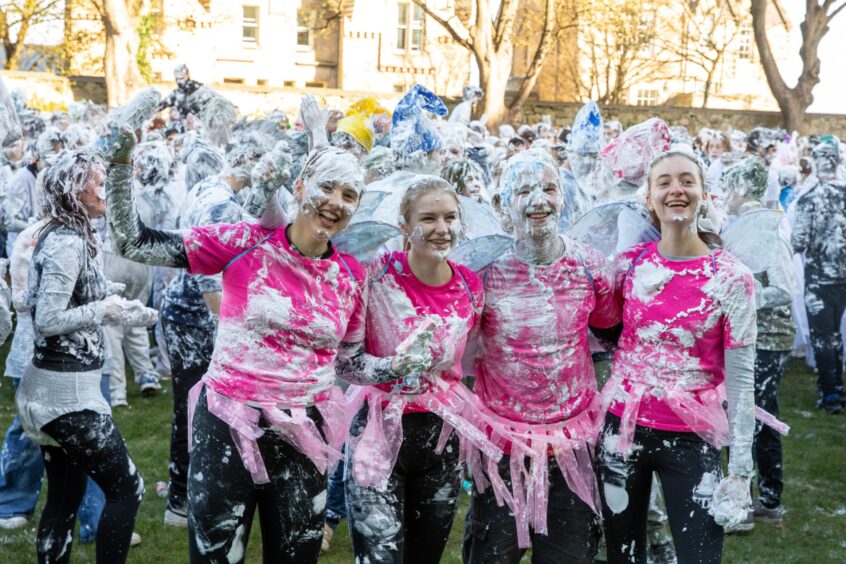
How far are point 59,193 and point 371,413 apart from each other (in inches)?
57.1

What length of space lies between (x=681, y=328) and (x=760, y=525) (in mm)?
2652

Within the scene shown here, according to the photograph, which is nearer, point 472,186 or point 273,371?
point 273,371

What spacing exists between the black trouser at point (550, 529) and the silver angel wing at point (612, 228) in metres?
0.91

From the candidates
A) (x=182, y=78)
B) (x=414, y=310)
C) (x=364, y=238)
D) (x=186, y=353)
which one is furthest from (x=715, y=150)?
(x=414, y=310)

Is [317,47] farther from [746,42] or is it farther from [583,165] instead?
[583,165]

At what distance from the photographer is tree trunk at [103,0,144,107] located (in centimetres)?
1714

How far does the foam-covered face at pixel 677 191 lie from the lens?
3041mm

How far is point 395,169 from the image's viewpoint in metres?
4.23

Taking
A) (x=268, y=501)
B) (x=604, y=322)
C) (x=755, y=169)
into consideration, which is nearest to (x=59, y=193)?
(x=268, y=501)

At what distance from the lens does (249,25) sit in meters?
31.3

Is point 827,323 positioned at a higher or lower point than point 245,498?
lower

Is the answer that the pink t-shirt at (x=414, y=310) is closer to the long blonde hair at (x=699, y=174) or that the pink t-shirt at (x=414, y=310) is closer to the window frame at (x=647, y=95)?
the long blonde hair at (x=699, y=174)

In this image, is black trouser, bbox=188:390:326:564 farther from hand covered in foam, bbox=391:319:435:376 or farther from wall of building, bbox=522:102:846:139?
wall of building, bbox=522:102:846:139

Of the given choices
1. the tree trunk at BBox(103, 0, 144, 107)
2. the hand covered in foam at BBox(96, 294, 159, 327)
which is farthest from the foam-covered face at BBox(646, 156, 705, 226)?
the tree trunk at BBox(103, 0, 144, 107)
